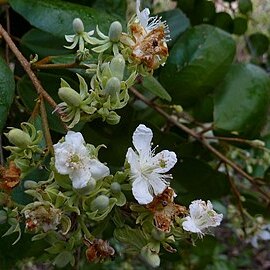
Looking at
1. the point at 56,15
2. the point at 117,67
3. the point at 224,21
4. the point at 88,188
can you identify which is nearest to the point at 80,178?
the point at 88,188

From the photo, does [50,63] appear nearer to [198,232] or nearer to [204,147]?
[198,232]

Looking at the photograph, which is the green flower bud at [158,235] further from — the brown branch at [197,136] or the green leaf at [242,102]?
the green leaf at [242,102]

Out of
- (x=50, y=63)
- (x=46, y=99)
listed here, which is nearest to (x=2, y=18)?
(x=50, y=63)

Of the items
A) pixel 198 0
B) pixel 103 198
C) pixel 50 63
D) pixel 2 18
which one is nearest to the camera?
pixel 103 198

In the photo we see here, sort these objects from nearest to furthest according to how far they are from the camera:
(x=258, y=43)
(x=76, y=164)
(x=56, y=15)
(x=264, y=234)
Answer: (x=76, y=164)
(x=56, y=15)
(x=264, y=234)
(x=258, y=43)

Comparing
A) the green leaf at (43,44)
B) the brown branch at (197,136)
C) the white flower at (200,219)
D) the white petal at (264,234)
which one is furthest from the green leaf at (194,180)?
the white flower at (200,219)

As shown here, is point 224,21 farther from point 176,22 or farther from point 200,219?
point 200,219
